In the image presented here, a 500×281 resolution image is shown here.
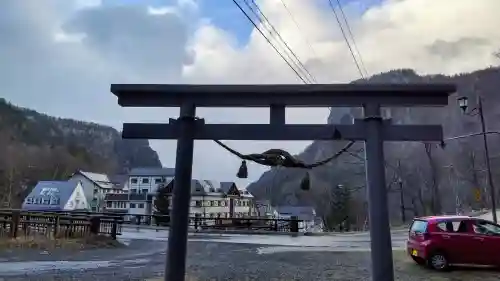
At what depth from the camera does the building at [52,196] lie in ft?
181

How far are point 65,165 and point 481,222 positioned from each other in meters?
75.4

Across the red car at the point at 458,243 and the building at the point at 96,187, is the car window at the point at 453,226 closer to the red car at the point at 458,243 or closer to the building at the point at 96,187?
the red car at the point at 458,243

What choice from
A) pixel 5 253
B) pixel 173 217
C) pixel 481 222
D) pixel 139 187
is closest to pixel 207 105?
pixel 173 217

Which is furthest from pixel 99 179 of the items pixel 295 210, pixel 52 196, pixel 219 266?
pixel 219 266

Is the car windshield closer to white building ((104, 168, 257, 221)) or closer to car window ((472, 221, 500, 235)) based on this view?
car window ((472, 221, 500, 235))

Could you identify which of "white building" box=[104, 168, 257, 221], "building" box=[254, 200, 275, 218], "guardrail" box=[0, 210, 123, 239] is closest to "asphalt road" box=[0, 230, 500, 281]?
"guardrail" box=[0, 210, 123, 239]

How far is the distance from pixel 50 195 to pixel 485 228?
57.9m

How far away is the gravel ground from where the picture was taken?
9148 mm

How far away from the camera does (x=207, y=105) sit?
5.86 metres

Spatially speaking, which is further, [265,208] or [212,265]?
[265,208]

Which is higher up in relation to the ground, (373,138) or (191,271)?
(373,138)

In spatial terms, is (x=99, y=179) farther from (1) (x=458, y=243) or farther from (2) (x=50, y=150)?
(1) (x=458, y=243)

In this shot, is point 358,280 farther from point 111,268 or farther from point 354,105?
point 111,268

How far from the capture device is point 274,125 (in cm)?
567
